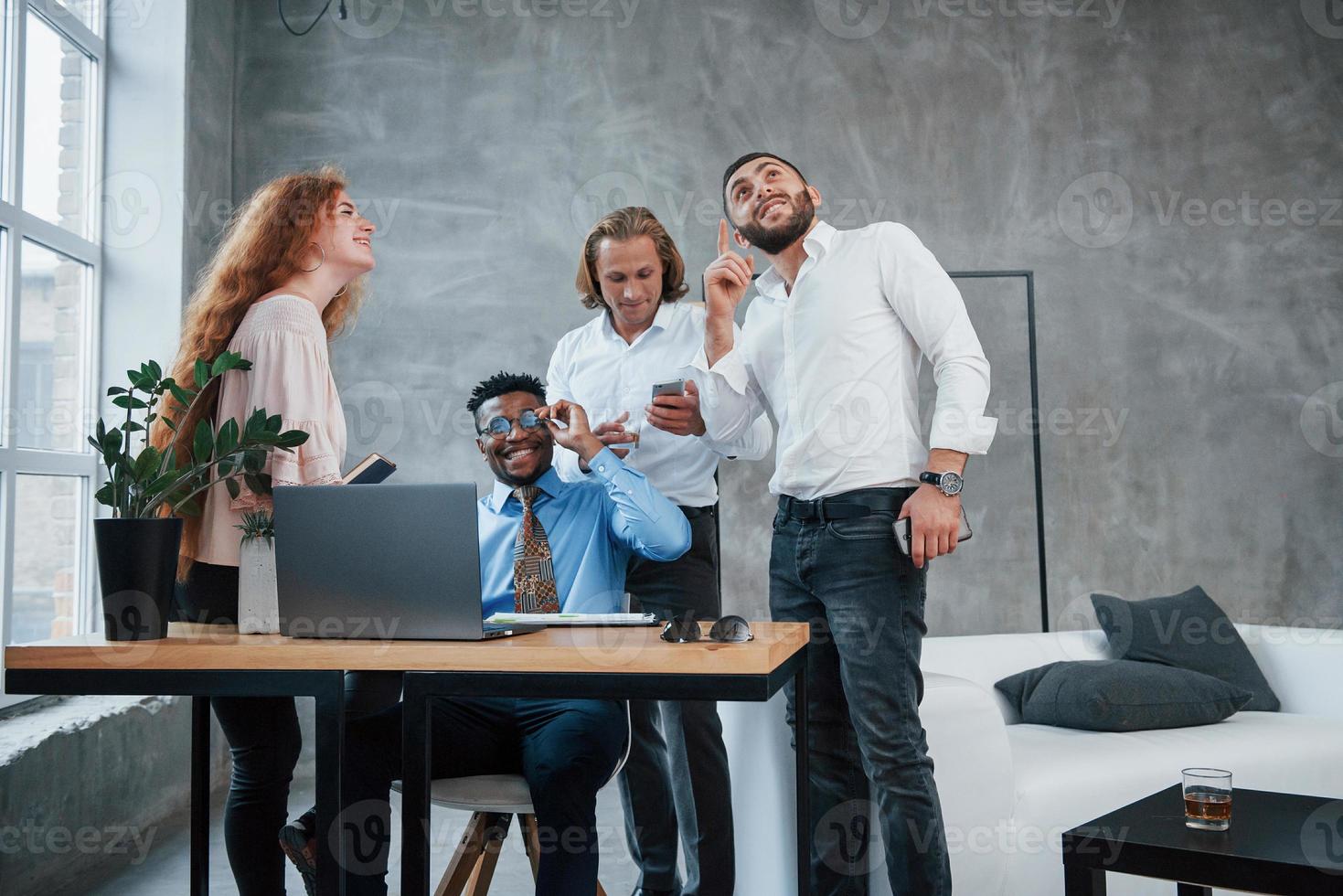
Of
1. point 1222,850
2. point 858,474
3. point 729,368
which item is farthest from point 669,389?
point 1222,850

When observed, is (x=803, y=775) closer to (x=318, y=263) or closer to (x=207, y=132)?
(x=318, y=263)

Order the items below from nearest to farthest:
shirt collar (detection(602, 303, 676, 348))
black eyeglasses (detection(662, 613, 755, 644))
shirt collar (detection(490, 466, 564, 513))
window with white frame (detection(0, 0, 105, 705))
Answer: black eyeglasses (detection(662, 613, 755, 644)), shirt collar (detection(490, 466, 564, 513)), shirt collar (detection(602, 303, 676, 348)), window with white frame (detection(0, 0, 105, 705))

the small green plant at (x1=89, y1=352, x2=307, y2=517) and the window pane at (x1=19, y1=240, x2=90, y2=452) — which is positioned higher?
the window pane at (x1=19, y1=240, x2=90, y2=452)

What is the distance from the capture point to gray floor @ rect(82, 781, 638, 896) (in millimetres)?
2957

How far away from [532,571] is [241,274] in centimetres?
82

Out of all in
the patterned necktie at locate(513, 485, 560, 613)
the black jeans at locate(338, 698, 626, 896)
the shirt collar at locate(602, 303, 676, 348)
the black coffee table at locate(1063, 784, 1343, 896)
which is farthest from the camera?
the shirt collar at locate(602, 303, 676, 348)

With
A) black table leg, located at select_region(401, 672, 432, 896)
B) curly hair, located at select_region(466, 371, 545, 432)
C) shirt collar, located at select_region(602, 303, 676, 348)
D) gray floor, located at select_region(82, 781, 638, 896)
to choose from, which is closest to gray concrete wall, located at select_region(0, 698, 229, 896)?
gray floor, located at select_region(82, 781, 638, 896)

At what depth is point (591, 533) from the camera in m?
2.39

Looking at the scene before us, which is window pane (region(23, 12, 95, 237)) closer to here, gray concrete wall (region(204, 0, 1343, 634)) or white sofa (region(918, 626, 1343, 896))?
gray concrete wall (region(204, 0, 1343, 634))

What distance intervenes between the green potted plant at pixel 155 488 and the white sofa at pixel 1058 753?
4.72 feet

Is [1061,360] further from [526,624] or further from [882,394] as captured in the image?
[526,624]

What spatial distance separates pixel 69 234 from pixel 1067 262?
3734mm

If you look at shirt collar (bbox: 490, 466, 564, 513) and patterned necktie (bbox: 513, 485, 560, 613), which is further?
shirt collar (bbox: 490, 466, 564, 513)

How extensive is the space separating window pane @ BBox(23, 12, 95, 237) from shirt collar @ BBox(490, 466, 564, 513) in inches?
74.1
